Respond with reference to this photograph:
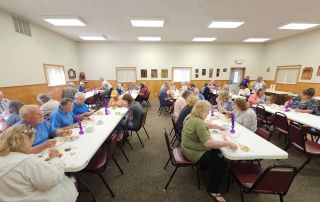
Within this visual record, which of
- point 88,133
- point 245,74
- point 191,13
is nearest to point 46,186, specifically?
point 88,133

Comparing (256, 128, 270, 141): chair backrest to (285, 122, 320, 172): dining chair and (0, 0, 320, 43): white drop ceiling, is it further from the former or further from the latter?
(0, 0, 320, 43): white drop ceiling

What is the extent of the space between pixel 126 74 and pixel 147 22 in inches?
187

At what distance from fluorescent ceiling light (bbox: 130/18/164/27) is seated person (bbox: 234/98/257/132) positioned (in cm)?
409

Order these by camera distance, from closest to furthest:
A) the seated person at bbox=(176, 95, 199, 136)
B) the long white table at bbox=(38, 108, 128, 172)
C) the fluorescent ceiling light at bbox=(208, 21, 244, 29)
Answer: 1. the long white table at bbox=(38, 108, 128, 172)
2. the seated person at bbox=(176, 95, 199, 136)
3. the fluorescent ceiling light at bbox=(208, 21, 244, 29)

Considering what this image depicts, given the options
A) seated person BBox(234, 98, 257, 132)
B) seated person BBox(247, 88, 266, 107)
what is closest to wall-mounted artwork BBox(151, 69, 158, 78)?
seated person BBox(247, 88, 266, 107)

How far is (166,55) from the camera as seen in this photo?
9.43 m

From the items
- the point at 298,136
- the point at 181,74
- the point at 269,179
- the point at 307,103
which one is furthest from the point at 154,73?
the point at 269,179

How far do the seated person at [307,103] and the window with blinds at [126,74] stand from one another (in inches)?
320

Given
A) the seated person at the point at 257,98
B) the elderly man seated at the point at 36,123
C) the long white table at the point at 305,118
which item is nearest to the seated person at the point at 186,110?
the elderly man seated at the point at 36,123

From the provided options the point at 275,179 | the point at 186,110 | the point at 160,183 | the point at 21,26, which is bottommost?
the point at 160,183

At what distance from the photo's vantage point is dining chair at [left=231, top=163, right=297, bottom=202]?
53.9 inches

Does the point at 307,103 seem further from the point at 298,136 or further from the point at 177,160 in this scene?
the point at 177,160

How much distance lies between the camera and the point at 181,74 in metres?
9.90

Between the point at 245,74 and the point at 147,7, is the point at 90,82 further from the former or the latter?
the point at 245,74
